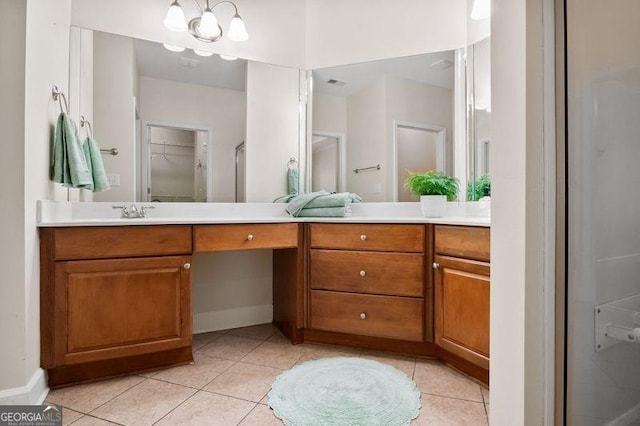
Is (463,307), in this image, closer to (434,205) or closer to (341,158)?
(434,205)

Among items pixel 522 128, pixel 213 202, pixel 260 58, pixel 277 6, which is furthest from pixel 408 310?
pixel 277 6

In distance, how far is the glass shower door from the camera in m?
0.80

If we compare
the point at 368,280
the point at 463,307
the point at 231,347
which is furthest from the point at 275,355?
the point at 463,307

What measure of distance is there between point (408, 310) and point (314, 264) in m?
0.61

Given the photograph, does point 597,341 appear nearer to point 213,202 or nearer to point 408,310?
point 408,310

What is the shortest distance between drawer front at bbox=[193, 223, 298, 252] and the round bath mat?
70 centimetres

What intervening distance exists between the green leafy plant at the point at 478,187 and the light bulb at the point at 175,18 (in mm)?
2179

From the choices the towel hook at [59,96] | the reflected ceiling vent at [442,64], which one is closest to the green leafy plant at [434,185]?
the reflected ceiling vent at [442,64]

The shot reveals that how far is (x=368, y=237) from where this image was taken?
6.27ft

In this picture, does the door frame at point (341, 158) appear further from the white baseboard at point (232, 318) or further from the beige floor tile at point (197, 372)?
the beige floor tile at point (197, 372)

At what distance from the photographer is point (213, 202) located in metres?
2.29

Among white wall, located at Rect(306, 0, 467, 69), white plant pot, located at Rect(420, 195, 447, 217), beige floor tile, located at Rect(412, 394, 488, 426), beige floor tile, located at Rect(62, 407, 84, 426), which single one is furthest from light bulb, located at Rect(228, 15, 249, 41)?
beige floor tile, located at Rect(412, 394, 488, 426)

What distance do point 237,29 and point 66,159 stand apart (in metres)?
1.41

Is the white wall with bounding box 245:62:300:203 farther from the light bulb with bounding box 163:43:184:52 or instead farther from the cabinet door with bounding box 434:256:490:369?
the cabinet door with bounding box 434:256:490:369
